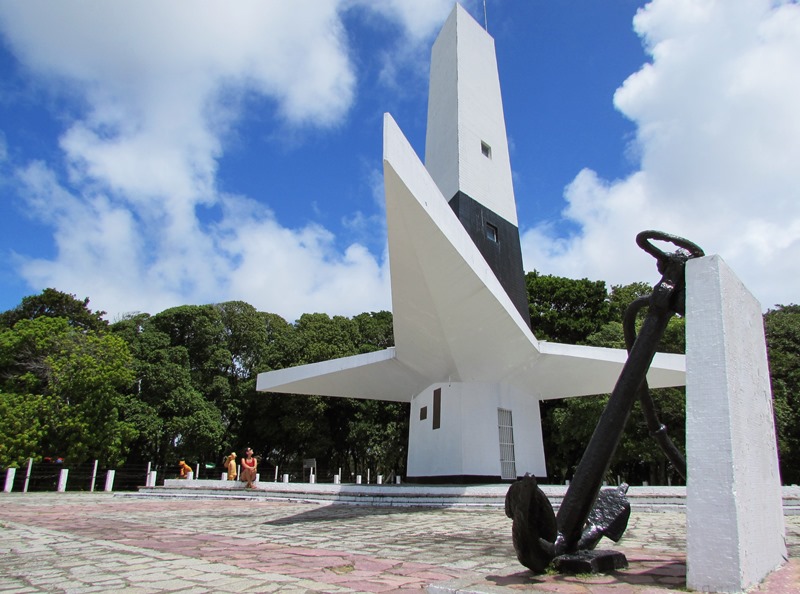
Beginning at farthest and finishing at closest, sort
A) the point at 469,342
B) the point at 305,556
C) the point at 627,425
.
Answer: the point at 627,425
the point at 469,342
the point at 305,556

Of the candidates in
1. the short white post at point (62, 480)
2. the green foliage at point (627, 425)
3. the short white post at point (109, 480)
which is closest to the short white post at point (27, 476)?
the short white post at point (62, 480)

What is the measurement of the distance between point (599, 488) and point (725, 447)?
2.65 feet

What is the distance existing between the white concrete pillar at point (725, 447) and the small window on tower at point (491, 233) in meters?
10.5

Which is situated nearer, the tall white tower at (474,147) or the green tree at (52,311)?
the tall white tower at (474,147)

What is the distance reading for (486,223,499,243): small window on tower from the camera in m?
13.6

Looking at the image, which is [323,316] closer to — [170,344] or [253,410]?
[253,410]

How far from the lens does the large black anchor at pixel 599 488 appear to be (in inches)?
113

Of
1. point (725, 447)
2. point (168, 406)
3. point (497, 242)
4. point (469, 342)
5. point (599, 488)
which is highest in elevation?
point (497, 242)

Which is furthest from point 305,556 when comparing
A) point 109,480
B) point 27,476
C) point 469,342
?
point 27,476

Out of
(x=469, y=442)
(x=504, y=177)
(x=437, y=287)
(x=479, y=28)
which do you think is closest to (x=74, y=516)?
(x=437, y=287)

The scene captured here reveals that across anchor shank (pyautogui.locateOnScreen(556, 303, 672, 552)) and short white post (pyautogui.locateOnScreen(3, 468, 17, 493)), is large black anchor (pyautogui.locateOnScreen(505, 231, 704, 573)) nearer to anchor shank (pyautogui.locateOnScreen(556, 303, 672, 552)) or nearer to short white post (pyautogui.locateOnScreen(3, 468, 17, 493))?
anchor shank (pyautogui.locateOnScreen(556, 303, 672, 552))

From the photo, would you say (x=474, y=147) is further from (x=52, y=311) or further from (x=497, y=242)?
(x=52, y=311)

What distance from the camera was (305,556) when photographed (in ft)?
13.6

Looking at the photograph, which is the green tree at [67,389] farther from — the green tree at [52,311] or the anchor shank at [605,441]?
the anchor shank at [605,441]
